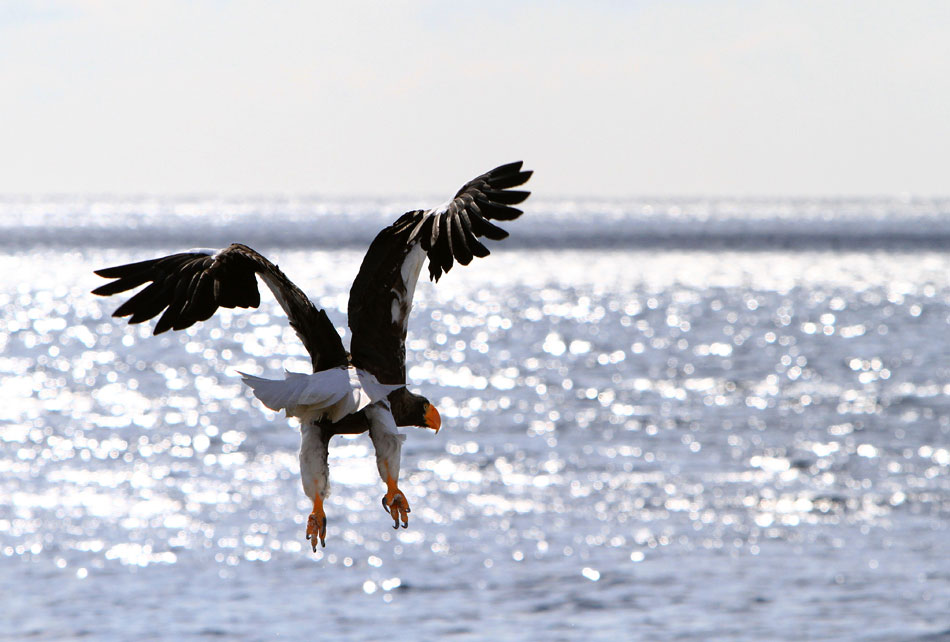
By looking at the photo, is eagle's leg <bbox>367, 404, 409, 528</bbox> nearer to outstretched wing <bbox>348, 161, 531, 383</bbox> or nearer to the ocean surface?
outstretched wing <bbox>348, 161, 531, 383</bbox>

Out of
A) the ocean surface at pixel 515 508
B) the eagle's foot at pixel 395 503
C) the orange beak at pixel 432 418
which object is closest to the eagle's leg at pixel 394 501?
the eagle's foot at pixel 395 503

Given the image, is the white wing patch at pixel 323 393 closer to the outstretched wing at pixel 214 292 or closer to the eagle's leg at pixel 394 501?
the outstretched wing at pixel 214 292

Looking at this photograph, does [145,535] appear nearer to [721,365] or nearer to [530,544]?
[530,544]

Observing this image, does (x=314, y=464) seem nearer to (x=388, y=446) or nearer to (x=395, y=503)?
(x=388, y=446)

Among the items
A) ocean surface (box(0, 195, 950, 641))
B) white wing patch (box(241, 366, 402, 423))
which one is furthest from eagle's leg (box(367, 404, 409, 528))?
ocean surface (box(0, 195, 950, 641))

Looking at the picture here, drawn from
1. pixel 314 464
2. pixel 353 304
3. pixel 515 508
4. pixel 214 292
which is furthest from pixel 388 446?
pixel 515 508

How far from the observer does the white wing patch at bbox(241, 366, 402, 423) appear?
1069cm

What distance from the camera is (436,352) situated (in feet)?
309

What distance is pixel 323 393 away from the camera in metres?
10.7

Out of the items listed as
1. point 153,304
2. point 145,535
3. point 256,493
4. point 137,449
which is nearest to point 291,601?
point 145,535

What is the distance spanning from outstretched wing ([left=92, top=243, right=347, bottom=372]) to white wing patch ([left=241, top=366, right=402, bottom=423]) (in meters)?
0.36

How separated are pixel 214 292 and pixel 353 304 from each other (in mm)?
1216

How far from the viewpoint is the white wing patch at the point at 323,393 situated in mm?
10688

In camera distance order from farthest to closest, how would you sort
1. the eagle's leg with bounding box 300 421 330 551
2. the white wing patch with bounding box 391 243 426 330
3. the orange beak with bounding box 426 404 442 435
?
the orange beak with bounding box 426 404 442 435 < the white wing patch with bounding box 391 243 426 330 < the eagle's leg with bounding box 300 421 330 551
